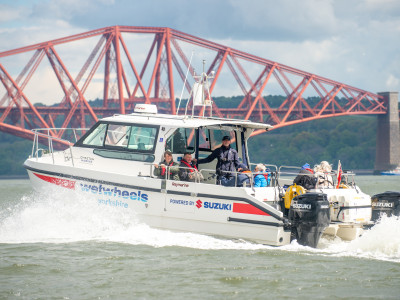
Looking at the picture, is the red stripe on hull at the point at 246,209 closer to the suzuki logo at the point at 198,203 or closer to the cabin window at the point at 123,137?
the suzuki logo at the point at 198,203

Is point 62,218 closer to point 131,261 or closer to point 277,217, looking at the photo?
point 131,261

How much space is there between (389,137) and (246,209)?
77135 millimetres

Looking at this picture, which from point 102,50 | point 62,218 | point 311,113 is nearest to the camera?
point 62,218

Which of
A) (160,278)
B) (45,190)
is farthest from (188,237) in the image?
(45,190)

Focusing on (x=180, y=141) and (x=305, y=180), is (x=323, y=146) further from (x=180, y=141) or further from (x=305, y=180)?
(x=305, y=180)

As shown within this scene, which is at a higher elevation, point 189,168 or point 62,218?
point 189,168

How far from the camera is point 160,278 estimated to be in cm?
980

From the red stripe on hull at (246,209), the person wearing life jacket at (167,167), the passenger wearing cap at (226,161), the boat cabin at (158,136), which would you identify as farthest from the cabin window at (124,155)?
the red stripe on hull at (246,209)

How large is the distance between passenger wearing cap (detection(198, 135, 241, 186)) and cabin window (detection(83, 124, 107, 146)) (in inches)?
84.7

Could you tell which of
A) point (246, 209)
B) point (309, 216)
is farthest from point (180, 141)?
point (309, 216)

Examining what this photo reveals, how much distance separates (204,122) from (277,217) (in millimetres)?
2380

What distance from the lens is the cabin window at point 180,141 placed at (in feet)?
41.4

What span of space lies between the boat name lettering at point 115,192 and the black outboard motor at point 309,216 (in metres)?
2.66

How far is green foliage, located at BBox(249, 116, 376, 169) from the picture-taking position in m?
92.3
